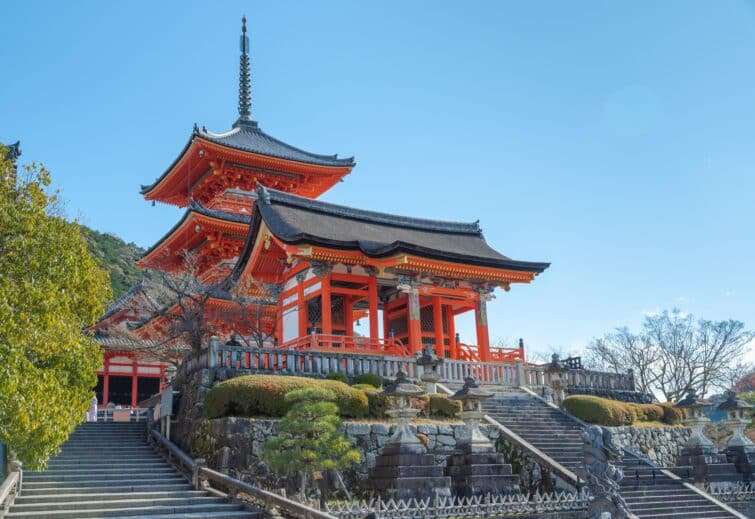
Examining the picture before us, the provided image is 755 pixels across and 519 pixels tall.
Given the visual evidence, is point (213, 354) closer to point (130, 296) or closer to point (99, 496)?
point (99, 496)

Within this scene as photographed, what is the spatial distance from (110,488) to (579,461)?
1144 centimetres

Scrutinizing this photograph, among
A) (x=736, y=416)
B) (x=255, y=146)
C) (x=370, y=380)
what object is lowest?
(x=736, y=416)

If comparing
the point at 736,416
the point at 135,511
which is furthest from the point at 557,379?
the point at 135,511

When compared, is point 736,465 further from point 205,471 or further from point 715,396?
point 715,396

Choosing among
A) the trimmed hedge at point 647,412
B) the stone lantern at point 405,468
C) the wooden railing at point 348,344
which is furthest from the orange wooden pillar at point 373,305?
the trimmed hedge at point 647,412

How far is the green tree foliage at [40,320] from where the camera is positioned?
11.1m

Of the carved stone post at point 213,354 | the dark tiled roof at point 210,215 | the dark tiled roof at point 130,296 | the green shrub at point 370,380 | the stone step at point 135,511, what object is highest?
the dark tiled roof at point 210,215

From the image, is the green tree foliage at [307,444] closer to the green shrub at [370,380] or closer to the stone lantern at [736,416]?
the green shrub at [370,380]

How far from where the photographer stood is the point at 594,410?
22.5m

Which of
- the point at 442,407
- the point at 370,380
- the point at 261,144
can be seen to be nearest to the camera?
the point at 442,407

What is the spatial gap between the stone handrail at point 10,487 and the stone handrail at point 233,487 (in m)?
3.56

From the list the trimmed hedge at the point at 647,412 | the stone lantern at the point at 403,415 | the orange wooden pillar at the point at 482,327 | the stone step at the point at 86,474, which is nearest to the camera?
the stone lantern at the point at 403,415

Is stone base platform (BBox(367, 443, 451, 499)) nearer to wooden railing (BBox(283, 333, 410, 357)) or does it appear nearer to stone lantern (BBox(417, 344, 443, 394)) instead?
stone lantern (BBox(417, 344, 443, 394))

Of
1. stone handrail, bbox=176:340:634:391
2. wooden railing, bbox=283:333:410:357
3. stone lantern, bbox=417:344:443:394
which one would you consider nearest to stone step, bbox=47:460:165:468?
stone handrail, bbox=176:340:634:391
